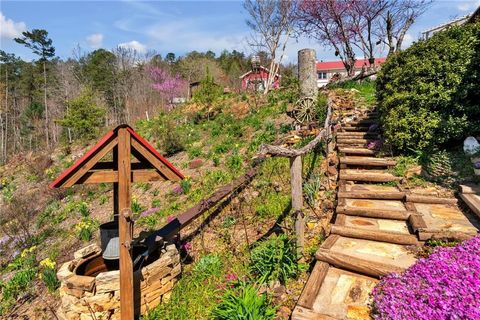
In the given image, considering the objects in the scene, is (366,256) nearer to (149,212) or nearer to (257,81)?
(149,212)

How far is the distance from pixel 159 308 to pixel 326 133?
5.71 meters

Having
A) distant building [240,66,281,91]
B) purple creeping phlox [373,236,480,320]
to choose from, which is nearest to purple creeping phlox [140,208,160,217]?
purple creeping phlox [373,236,480,320]

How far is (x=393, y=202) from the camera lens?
531 cm

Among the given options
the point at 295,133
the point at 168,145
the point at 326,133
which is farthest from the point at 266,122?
the point at 326,133

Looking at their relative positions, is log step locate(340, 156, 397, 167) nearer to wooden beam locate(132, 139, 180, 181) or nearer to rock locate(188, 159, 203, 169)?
wooden beam locate(132, 139, 180, 181)

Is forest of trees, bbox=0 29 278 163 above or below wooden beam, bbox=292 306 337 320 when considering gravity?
above

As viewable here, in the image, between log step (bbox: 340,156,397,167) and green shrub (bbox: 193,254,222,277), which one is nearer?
green shrub (bbox: 193,254,222,277)

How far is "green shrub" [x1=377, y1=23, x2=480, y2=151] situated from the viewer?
20.3 ft

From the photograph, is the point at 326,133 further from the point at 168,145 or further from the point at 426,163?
the point at 168,145

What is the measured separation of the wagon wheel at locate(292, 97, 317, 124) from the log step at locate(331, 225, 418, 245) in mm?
6508

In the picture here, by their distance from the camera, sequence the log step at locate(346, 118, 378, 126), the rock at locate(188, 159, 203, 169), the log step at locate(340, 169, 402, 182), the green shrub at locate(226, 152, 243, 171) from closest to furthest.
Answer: the log step at locate(340, 169, 402, 182), the green shrub at locate(226, 152, 243, 171), the log step at locate(346, 118, 378, 126), the rock at locate(188, 159, 203, 169)

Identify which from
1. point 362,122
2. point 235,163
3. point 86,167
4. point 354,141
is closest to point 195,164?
point 235,163

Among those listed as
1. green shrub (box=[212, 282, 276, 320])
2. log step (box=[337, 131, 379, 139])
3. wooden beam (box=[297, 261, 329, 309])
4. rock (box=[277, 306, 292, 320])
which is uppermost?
log step (box=[337, 131, 379, 139])

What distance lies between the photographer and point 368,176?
628 cm
